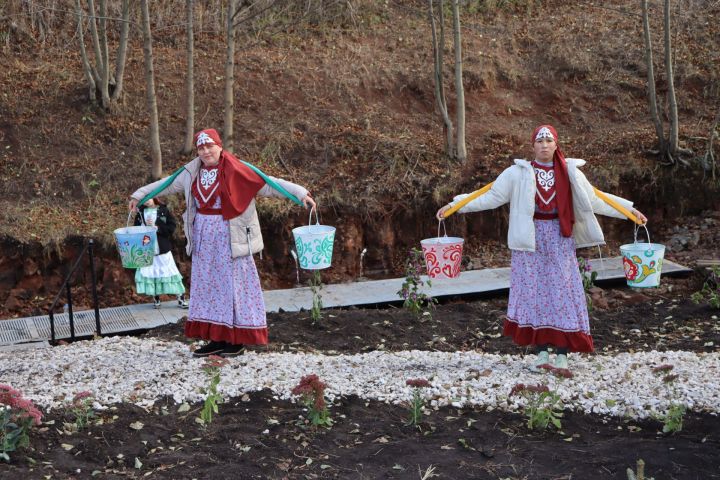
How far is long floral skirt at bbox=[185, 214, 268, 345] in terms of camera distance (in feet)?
23.9

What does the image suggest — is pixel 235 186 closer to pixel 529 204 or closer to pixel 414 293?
pixel 529 204

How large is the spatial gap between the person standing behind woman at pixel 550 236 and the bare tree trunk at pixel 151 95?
6.13m

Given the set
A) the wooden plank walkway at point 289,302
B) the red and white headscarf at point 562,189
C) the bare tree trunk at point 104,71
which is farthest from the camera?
the bare tree trunk at point 104,71

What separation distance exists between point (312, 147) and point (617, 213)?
7.06 metres

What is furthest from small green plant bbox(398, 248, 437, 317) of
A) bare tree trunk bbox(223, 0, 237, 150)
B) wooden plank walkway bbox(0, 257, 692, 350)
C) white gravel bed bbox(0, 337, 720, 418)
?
bare tree trunk bbox(223, 0, 237, 150)

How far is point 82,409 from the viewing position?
5781 millimetres

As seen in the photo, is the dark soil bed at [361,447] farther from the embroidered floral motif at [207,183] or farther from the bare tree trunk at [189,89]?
the bare tree trunk at [189,89]

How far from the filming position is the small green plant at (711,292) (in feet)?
29.9

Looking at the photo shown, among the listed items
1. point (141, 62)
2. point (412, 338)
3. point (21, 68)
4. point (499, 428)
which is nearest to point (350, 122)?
point (141, 62)

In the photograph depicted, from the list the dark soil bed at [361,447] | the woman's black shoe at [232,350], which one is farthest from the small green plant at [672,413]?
the woman's black shoe at [232,350]

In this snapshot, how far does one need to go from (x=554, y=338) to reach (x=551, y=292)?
35 cm

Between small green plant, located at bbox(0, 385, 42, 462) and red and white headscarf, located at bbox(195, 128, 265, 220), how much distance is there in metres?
2.49

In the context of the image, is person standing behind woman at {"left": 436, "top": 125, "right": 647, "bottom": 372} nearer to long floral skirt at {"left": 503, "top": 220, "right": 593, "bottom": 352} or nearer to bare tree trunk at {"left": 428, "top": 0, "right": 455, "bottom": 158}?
long floral skirt at {"left": 503, "top": 220, "right": 593, "bottom": 352}

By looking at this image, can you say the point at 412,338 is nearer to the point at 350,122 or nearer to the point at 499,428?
the point at 499,428
